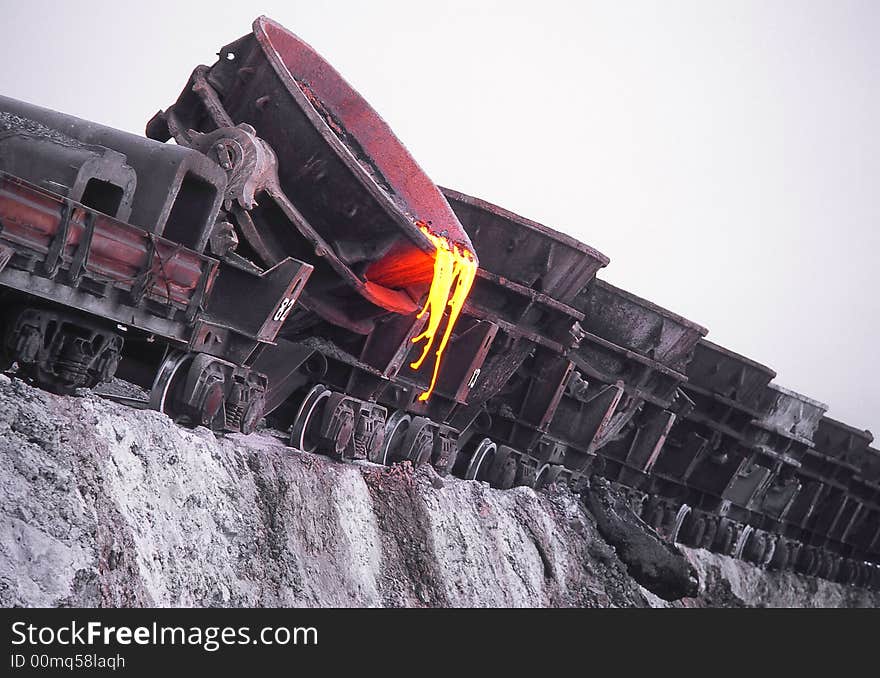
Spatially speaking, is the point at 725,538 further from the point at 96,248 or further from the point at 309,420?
the point at 96,248

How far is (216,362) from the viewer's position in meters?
5.38

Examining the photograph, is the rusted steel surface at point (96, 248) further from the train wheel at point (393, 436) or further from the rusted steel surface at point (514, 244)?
the rusted steel surface at point (514, 244)

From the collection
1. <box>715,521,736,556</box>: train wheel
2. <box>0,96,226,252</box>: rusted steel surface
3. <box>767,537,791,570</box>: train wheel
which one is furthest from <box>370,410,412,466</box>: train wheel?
<box>767,537,791,570</box>: train wheel

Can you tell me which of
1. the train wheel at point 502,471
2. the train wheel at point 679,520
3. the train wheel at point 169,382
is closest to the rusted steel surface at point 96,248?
the train wheel at point 169,382

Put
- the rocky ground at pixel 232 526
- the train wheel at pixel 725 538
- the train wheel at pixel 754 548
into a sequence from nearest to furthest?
the rocky ground at pixel 232 526, the train wheel at pixel 725 538, the train wheel at pixel 754 548

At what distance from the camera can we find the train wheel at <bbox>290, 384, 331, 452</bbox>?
6.72 metres

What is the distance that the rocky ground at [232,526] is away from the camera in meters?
3.91

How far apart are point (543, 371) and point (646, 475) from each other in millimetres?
3358

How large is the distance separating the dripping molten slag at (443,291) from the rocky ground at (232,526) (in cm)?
93

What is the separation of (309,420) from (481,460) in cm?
326

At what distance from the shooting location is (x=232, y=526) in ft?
17.2

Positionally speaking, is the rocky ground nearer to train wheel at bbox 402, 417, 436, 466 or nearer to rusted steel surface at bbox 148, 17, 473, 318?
train wheel at bbox 402, 417, 436, 466

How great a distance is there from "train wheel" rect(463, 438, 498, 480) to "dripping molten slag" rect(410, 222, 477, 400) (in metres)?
1.47

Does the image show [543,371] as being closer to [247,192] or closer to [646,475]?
[646,475]
